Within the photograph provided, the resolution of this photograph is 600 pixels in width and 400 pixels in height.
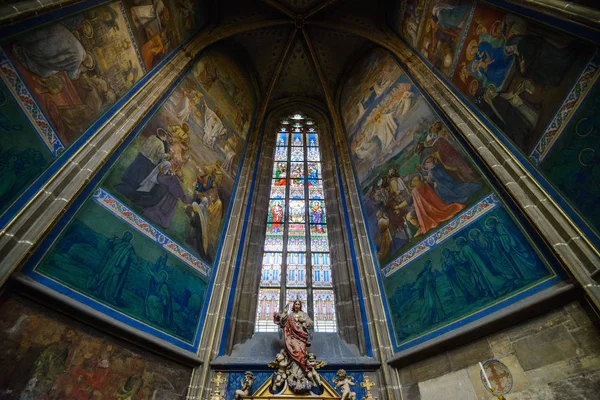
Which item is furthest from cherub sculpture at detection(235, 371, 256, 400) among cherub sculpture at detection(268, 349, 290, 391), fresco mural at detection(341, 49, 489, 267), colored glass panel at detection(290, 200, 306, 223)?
colored glass panel at detection(290, 200, 306, 223)

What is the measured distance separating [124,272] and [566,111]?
6.96 metres

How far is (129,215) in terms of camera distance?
557cm

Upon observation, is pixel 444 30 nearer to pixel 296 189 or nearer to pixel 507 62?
pixel 507 62

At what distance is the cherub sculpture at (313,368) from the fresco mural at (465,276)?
5.14 ft

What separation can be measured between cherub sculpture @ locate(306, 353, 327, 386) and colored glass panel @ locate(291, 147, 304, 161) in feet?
22.1

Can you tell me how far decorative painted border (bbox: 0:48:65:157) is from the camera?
160 inches

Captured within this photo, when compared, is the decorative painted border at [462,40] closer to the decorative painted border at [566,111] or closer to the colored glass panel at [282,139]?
the decorative painted border at [566,111]

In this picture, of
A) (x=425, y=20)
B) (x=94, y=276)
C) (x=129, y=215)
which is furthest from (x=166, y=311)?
(x=425, y=20)

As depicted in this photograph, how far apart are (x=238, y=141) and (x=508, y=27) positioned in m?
7.18

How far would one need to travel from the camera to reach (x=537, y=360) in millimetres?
4016

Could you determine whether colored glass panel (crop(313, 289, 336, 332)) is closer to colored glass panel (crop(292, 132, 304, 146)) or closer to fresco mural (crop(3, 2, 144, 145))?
fresco mural (crop(3, 2, 144, 145))

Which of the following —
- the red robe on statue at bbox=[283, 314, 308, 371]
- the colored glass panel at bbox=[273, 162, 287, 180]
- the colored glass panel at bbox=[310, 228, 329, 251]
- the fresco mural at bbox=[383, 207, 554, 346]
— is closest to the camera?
the fresco mural at bbox=[383, 207, 554, 346]

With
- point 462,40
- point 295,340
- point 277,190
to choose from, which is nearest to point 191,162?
point 277,190

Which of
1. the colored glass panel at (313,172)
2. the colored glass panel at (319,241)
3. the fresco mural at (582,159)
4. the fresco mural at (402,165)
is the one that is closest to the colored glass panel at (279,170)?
the colored glass panel at (313,172)
